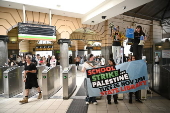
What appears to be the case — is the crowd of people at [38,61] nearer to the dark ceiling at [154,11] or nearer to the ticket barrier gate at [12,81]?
the ticket barrier gate at [12,81]

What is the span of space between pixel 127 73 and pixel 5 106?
4078 millimetres

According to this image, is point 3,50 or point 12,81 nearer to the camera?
point 12,81

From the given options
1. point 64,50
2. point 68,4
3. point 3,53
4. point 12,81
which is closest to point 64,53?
point 64,50

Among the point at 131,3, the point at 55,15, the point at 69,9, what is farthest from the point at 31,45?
the point at 131,3

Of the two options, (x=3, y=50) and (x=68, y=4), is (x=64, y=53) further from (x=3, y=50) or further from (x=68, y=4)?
(x=3, y=50)

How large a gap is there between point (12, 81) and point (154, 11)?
1093 centimetres

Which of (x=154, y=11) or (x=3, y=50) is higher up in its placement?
(x=154, y=11)

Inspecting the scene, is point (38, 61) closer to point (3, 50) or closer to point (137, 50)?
point (3, 50)

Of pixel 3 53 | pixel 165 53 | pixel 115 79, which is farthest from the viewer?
pixel 165 53

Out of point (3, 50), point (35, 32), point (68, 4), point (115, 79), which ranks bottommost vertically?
point (115, 79)

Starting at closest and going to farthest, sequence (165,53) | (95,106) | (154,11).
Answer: (95,106), (154,11), (165,53)

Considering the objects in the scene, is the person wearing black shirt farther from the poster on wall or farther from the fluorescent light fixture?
the poster on wall

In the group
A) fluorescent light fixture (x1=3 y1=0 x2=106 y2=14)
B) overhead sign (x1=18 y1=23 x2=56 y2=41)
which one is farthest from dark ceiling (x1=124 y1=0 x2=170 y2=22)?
overhead sign (x1=18 y1=23 x2=56 y2=41)

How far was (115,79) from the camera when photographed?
3486mm
